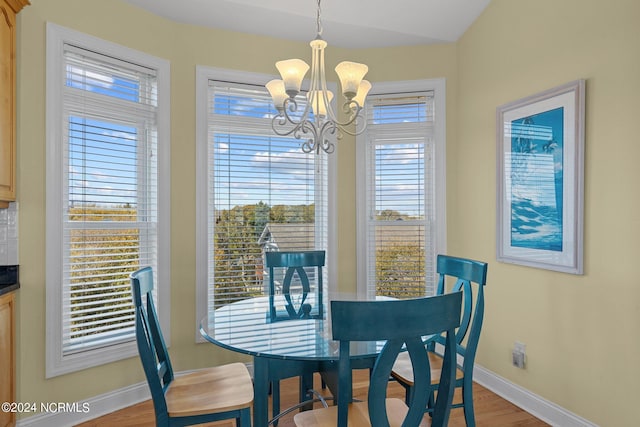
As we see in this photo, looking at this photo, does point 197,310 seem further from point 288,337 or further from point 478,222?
point 478,222

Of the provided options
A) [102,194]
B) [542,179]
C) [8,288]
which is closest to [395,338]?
[542,179]

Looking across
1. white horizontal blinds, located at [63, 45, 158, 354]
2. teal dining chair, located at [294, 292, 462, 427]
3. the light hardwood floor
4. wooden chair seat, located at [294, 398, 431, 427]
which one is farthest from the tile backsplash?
teal dining chair, located at [294, 292, 462, 427]

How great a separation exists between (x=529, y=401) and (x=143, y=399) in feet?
8.67

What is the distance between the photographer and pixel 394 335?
124 cm

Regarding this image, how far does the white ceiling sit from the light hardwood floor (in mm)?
2771

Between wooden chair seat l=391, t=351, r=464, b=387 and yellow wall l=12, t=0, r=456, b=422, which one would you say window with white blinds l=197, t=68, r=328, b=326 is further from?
wooden chair seat l=391, t=351, r=464, b=387

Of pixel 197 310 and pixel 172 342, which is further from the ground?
pixel 197 310

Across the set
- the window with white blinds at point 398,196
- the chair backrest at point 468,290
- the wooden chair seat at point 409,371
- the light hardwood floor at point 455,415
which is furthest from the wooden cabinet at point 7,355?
the window with white blinds at point 398,196

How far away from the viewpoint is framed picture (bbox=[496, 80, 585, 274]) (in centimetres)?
233

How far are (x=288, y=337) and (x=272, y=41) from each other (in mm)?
2477

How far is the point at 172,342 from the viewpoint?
3.00 metres

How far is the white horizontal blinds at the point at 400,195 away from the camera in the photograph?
3.47m

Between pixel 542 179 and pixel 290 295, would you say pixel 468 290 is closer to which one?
pixel 542 179

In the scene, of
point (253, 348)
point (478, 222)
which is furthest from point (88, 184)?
point (478, 222)
